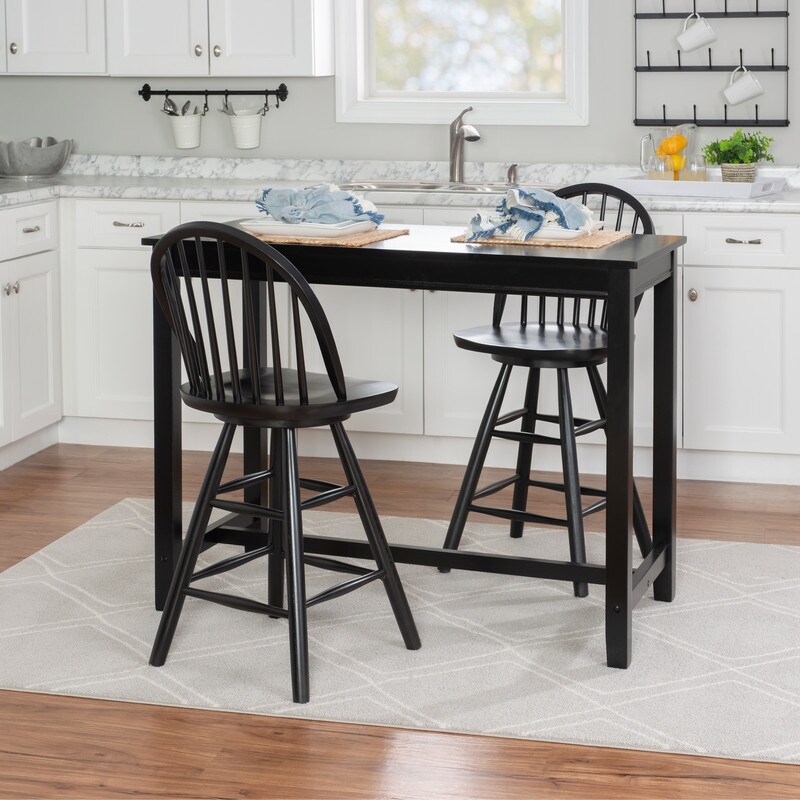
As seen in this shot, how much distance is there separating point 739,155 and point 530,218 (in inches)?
60.9

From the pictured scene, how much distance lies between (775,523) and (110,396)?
228cm

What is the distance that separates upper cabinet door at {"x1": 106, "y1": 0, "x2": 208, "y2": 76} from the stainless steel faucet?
91 centimetres

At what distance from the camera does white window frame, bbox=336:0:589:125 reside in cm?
431

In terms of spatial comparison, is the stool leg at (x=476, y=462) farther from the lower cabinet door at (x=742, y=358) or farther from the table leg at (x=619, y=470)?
the lower cabinet door at (x=742, y=358)

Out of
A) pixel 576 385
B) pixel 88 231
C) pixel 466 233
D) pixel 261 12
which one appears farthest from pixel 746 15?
pixel 88 231

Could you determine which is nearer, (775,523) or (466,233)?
(466,233)

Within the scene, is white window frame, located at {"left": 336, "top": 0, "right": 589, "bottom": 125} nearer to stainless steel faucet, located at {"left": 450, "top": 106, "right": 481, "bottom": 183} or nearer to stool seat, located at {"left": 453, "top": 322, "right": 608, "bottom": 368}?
stainless steel faucet, located at {"left": 450, "top": 106, "right": 481, "bottom": 183}

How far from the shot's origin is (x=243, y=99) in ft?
15.2

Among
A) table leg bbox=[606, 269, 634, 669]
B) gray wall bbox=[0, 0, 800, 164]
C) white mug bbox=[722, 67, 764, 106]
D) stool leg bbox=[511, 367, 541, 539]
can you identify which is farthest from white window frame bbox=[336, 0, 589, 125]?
table leg bbox=[606, 269, 634, 669]

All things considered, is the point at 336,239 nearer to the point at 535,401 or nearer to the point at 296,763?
the point at 535,401

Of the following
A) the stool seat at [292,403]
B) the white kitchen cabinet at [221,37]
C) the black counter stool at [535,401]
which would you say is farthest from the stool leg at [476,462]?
the white kitchen cabinet at [221,37]

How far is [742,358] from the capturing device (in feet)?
12.5

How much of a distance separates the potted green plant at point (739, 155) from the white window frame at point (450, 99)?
0.56 meters

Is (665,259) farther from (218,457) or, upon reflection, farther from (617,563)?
(218,457)
